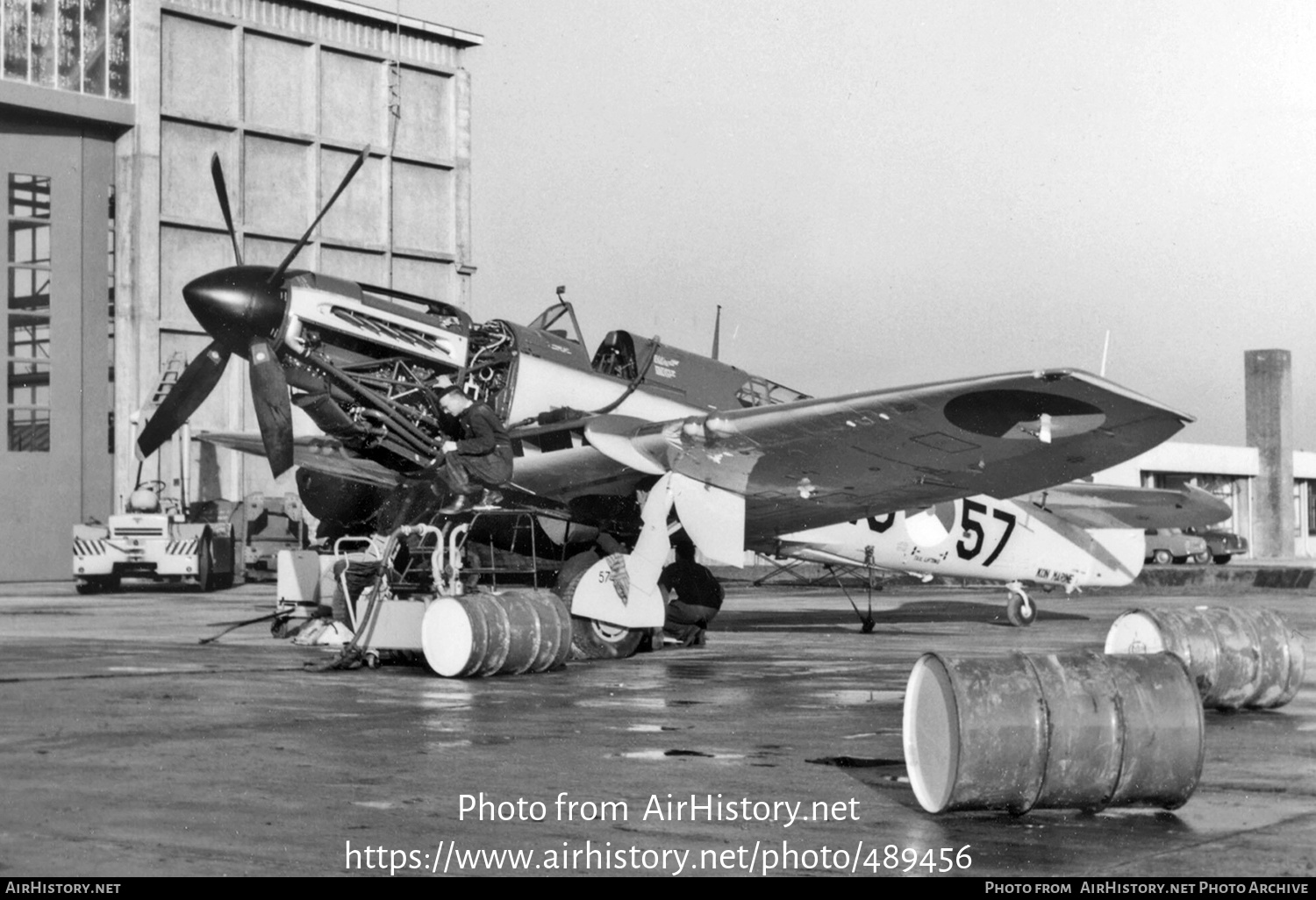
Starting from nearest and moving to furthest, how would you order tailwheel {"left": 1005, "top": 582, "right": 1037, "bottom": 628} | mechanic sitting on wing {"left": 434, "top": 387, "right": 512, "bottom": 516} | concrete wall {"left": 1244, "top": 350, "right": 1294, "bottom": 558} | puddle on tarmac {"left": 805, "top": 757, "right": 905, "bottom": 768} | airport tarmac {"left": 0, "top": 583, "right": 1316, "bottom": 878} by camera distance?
airport tarmac {"left": 0, "top": 583, "right": 1316, "bottom": 878}, puddle on tarmac {"left": 805, "top": 757, "right": 905, "bottom": 768}, mechanic sitting on wing {"left": 434, "top": 387, "right": 512, "bottom": 516}, tailwheel {"left": 1005, "top": 582, "right": 1037, "bottom": 628}, concrete wall {"left": 1244, "top": 350, "right": 1294, "bottom": 558}

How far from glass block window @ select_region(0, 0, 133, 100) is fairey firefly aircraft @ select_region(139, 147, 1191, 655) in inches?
1055

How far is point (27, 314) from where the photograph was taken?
125ft

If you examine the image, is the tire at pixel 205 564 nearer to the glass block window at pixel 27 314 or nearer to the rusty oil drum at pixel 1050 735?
the glass block window at pixel 27 314

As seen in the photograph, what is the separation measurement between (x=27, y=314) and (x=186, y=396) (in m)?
25.3

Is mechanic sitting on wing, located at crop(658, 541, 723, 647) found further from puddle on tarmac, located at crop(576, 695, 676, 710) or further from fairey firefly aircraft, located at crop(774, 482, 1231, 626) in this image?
puddle on tarmac, located at crop(576, 695, 676, 710)

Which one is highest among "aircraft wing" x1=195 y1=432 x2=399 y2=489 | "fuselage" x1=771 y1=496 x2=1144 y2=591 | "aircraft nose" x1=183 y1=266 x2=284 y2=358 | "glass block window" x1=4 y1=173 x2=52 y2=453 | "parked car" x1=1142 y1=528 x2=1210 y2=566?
"glass block window" x1=4 y1=173 x2=52 y2=453

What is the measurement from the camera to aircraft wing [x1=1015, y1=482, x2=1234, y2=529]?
20047 millimetres

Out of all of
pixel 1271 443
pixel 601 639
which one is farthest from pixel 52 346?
pixel 1271 443

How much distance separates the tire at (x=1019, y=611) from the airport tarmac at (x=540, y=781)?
21.4ft

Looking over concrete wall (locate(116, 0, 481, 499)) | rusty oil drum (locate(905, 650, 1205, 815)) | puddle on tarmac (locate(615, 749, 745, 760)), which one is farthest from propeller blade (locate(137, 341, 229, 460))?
concrete wall (locate(116, 0, 481, 499))

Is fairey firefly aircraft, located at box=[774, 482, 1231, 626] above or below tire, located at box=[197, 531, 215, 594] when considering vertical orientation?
above

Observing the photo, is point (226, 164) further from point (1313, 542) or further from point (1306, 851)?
point (1313, 542)

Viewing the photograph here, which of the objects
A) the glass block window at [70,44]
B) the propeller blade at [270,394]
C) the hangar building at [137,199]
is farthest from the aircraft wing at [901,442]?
the glass block window at [70,44]
